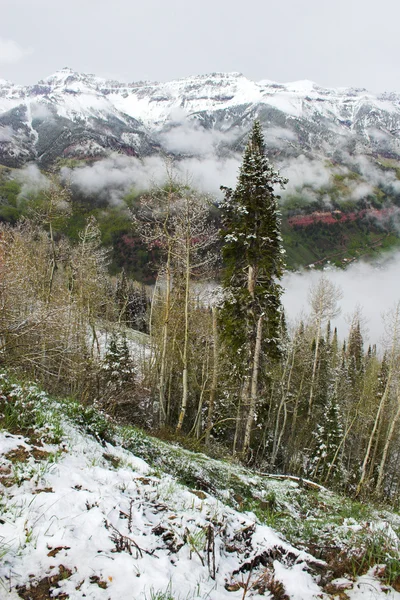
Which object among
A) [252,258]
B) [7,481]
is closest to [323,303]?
[252,258]

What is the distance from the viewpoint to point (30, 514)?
10.4 feet

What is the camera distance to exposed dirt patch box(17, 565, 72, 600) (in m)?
2.38

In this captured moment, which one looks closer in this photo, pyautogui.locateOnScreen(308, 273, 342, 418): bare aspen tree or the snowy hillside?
the snowy hillside

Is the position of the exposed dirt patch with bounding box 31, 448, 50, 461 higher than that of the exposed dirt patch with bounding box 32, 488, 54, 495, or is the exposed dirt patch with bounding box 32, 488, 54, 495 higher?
the exposed dirt patch with bounding box 31, 448, 50, 461

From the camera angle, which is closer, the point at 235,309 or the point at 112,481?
the point at 112,481

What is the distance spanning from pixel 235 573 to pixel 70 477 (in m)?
2.20

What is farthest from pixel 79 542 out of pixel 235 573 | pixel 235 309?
pixel 235 309

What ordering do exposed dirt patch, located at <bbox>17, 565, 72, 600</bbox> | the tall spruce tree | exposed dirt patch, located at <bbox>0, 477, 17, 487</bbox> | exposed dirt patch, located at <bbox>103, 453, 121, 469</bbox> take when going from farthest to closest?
the tall spruce tree → exposed dirt patch, located at <bbox>103, 453, 121, 469</bbox> → exposed dirt patch, located at <bbox>0, 477, 17, 487</bbox> → exposed dirt patch, located at <bbox>17, 565, 72, 600</bbox>

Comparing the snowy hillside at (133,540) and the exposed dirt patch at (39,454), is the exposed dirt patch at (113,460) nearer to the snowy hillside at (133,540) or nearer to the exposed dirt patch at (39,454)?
the snowy hillside at (133,540)

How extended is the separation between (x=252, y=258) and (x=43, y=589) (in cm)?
1522

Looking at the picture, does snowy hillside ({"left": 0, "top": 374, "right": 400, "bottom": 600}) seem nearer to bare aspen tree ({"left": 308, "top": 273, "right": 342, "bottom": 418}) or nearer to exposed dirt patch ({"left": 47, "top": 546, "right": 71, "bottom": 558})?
exposed dirt patch ({"left": 47, "top": 546, "right": 71, "bottom": 558})

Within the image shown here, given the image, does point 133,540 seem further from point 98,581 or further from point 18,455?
point 18,455

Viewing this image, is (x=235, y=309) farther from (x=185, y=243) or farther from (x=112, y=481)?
(x=112, y=481)

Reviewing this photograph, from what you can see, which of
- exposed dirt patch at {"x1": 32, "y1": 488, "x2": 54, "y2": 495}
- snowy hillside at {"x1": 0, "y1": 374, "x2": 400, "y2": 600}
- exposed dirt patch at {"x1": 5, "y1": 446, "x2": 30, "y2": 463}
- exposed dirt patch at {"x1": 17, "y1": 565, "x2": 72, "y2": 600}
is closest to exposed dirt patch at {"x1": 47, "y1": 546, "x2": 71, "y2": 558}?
snowy hillside at {"x1": 0, "y1": 374, "x2": 400, "y2": 600}
